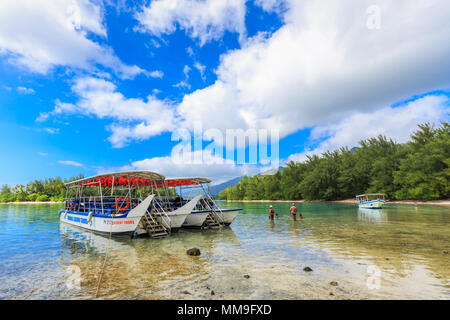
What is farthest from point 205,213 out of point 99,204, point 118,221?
point 99,204

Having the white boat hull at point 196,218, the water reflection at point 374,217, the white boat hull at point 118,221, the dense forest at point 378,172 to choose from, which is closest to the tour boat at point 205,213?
the white boat hull at point 196,218

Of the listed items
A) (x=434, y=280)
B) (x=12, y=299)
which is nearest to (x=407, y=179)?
(x=434, y=280)

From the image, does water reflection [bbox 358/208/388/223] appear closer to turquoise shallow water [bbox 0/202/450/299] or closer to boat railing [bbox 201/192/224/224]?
turquoise shallow water [bbox 0/202/450/299]

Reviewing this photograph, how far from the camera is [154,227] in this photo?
54.3 ft

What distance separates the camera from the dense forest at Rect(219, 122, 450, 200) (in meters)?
45.8

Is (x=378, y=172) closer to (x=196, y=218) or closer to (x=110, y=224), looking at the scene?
(x=196, y=218)

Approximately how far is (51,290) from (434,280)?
11.1 metres

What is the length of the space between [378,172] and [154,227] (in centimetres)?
6117

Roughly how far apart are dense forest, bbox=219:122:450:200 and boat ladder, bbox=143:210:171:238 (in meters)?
51.6

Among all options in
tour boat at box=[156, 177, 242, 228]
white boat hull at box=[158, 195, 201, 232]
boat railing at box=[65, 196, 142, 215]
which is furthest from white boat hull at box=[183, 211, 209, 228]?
boat railing at box=[65, 196, 142, 215]

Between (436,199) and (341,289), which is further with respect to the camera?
(436,199)

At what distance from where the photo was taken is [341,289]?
6262 mm

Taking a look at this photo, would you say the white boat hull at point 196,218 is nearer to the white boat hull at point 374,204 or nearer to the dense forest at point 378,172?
the white boat hull at point 374,204
